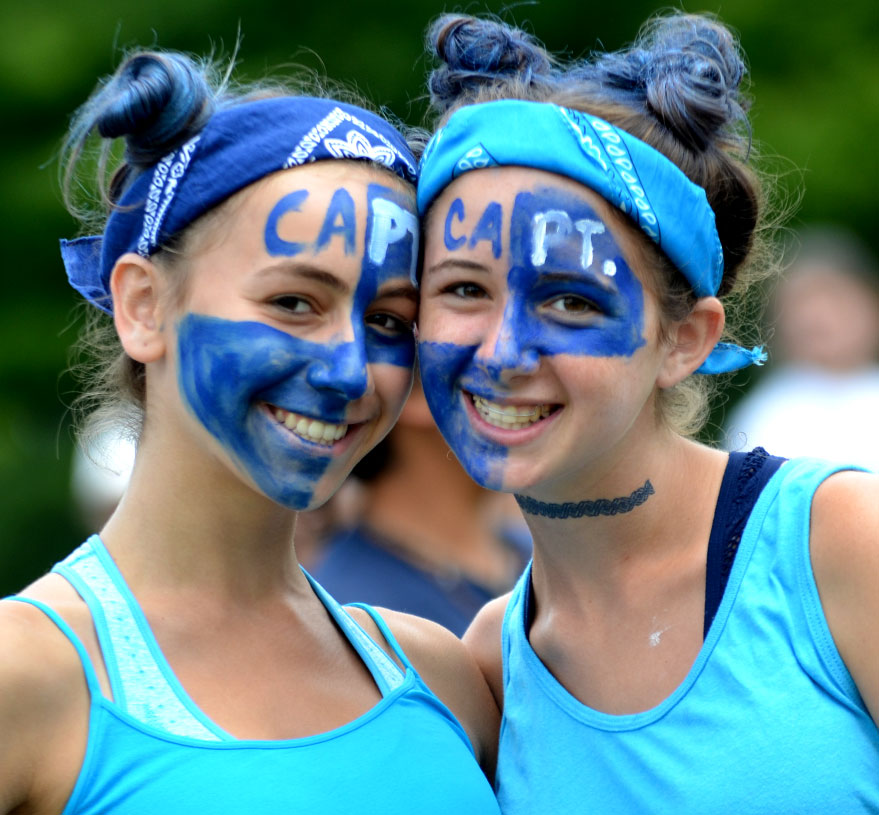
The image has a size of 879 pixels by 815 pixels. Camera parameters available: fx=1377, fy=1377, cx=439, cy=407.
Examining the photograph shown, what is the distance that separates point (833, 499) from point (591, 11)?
6.09 meters

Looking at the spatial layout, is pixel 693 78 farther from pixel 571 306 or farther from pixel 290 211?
pixel 290 211

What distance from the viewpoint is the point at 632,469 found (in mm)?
3098

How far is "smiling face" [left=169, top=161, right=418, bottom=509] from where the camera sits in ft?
9.20

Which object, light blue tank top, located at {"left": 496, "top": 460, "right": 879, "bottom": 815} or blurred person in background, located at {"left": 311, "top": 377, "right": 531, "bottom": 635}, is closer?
light blue tank top, located at {"left": 496, "top": 460, "right": 879, "bottom": 815}

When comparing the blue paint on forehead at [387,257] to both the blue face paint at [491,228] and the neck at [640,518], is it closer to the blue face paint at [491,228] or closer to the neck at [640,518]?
the blue face paint at [491,228]

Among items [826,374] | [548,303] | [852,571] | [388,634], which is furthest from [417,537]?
[826,374]

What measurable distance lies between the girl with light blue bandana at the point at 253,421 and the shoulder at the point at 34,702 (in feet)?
0.20

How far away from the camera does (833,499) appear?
9.17 feet

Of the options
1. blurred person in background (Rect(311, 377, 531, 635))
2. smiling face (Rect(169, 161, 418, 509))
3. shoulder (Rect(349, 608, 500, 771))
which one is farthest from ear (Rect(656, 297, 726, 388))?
blurred person in background (Rect(311, 377, 531, 635))

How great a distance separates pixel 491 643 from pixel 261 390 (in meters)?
1.02

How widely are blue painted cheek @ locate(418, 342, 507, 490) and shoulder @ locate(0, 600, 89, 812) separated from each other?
37.9 inches

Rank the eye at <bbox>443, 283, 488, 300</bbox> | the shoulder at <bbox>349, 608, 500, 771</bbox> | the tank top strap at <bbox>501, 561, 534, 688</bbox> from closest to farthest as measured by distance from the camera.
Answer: the eye at <bbox>443, 283, 488, 300</bbox> → the shoulder at <bbox>349, 608, 500, 771</bbox> → the tank top strap at <bbox>501, 561, 534, 688</bbox>

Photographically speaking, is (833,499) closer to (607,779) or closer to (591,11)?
(607,779)

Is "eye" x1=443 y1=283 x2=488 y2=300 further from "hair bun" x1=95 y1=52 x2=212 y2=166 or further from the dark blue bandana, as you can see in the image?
"hair bun" x1=95 y1=52 x2=212 y2=166
